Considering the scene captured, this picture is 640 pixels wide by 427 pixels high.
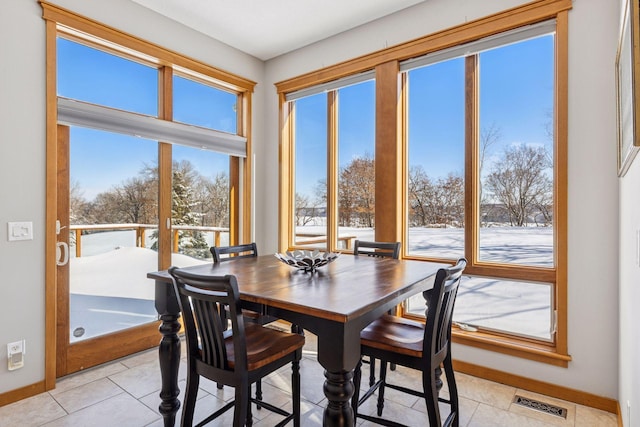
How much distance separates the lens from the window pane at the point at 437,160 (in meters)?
2.95

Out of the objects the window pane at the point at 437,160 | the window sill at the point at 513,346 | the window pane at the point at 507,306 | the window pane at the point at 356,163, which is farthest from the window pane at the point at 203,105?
the window sill at the point at 513,346

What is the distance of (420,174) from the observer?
125 inches

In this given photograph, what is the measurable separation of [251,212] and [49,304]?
2.02 m

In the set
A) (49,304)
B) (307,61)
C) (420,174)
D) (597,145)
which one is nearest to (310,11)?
(307,61)

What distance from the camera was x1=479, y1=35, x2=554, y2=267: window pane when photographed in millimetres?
2555

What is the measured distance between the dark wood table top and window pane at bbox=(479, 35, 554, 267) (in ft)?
2.89

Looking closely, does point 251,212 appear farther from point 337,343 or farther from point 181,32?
point 337,343

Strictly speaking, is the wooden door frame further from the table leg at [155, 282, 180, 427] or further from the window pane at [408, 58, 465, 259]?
the window pane at [408, 58, 465, 259]

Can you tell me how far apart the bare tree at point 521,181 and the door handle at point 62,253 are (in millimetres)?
3302

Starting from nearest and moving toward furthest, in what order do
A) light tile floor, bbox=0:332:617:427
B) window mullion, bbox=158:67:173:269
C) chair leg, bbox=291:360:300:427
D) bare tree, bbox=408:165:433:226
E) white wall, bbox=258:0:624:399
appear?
chair leg, bbox=291:360:300:427 → light tile floor, bbox=0:332:617:427 → white wall, bbox=258:0:624:399 → bare tree, bbox=408:165:433:226 → window mullion, bbox=158:67:173:269

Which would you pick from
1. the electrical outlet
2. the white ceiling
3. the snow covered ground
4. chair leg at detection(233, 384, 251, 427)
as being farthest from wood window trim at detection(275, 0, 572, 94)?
the electrical outlet

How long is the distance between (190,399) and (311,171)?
2.71 m

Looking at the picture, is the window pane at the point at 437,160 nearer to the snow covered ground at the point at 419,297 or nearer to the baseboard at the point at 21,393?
the snow covered ground at the point at 419,297

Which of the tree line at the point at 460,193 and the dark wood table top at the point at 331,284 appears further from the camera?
the tree line at the point at 460,193
